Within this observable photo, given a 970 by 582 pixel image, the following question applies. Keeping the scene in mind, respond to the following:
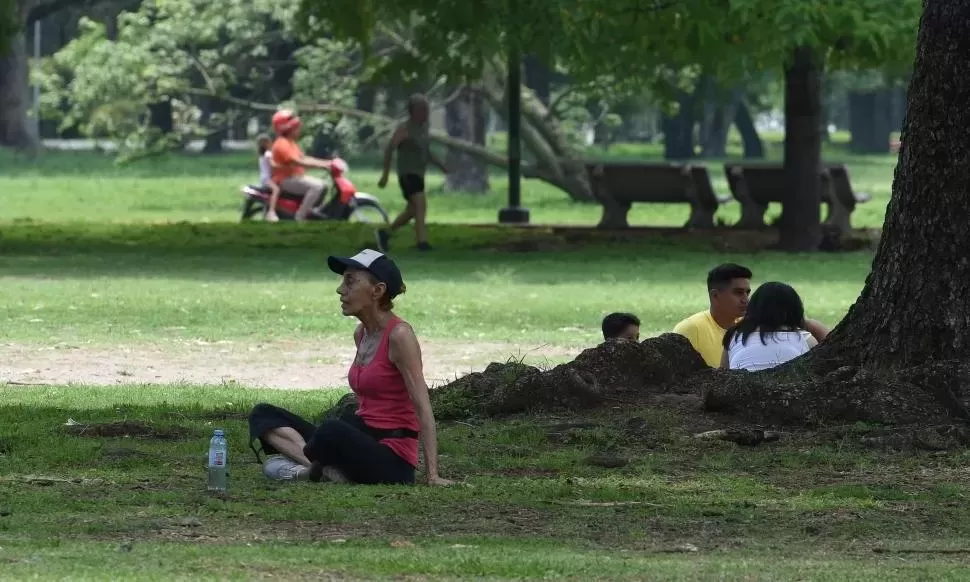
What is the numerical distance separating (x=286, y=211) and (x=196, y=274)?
8.09 m

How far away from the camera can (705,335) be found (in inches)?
463

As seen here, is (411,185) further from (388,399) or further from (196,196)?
(196,196)

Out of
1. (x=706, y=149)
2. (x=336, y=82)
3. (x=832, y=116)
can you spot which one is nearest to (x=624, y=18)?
(x=336, y=82)

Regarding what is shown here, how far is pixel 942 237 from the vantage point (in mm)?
10000

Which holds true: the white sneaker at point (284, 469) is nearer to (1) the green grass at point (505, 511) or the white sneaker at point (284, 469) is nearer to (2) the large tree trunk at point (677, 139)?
(1) the green grass at point (505, 511)

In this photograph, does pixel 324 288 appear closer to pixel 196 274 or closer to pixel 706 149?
pixel 196 274

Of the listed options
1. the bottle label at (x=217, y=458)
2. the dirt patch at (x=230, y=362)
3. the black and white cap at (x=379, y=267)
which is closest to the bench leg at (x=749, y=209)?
the dirt patch at (x=230, y=362)

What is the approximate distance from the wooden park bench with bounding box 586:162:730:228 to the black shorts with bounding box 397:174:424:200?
→ 162 inches

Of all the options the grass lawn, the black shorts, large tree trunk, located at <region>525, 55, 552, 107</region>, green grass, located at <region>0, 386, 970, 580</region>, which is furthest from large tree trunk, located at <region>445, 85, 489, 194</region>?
green grass, located at <region>0, 386, 970, 580</region>

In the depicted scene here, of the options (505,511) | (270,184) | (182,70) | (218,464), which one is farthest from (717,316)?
(182,70)

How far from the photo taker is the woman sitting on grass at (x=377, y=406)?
8.63 meters

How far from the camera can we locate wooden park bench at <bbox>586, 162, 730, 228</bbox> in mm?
26656

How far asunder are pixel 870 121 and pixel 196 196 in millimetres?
49899

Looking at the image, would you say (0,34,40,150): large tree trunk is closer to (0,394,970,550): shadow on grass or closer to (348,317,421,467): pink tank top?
(0,394,970,550): shadow on grass
